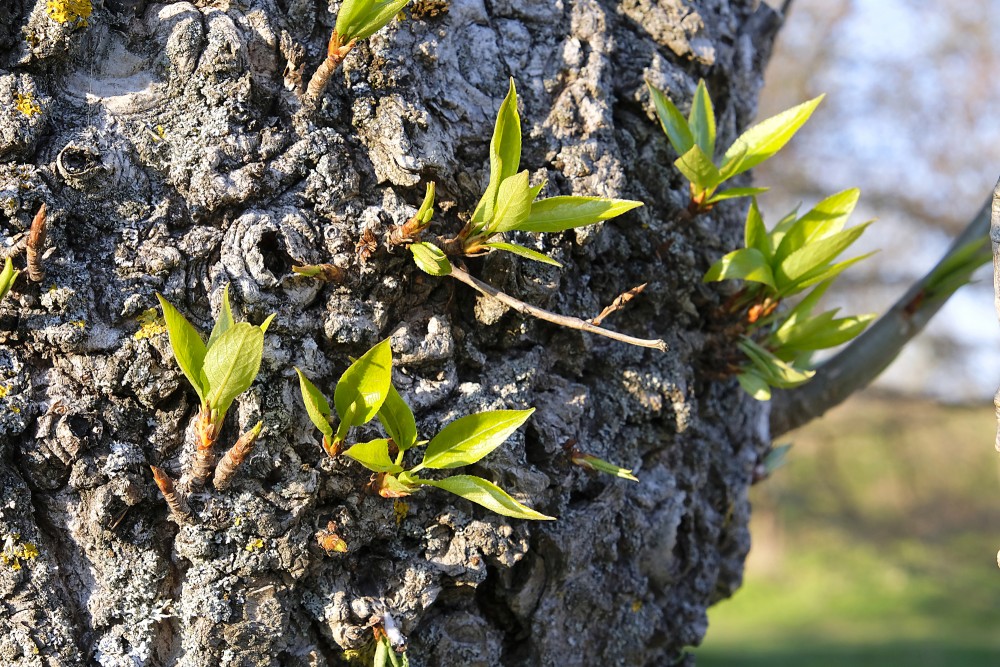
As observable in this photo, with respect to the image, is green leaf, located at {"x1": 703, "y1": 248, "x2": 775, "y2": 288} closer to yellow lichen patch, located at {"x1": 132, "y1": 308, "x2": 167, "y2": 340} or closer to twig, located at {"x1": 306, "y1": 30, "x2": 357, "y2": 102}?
twig, located at {"x1": 306, "y1": 30, "x2": 357, "y2": 102}

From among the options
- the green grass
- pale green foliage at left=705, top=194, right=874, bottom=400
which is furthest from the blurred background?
pale green foliage at left=705, top=194, right=874, bottom=400

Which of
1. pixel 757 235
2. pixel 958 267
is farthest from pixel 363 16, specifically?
pixel 958 267

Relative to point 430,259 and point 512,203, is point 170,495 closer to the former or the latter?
point 430,259

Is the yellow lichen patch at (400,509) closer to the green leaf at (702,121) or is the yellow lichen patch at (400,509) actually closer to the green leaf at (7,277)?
the green leaf at (7,277)

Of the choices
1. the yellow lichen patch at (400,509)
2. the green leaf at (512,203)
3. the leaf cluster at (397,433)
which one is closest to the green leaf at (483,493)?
the leaf cluster at (397,433)

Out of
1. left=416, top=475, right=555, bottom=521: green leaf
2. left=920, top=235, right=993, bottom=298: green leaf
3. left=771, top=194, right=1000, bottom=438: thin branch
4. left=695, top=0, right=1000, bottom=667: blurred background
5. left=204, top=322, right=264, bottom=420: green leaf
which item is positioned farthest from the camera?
left=695, top=0, right=1000, bottom=667: blurred background

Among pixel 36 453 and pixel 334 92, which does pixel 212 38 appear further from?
pixel 36 453
